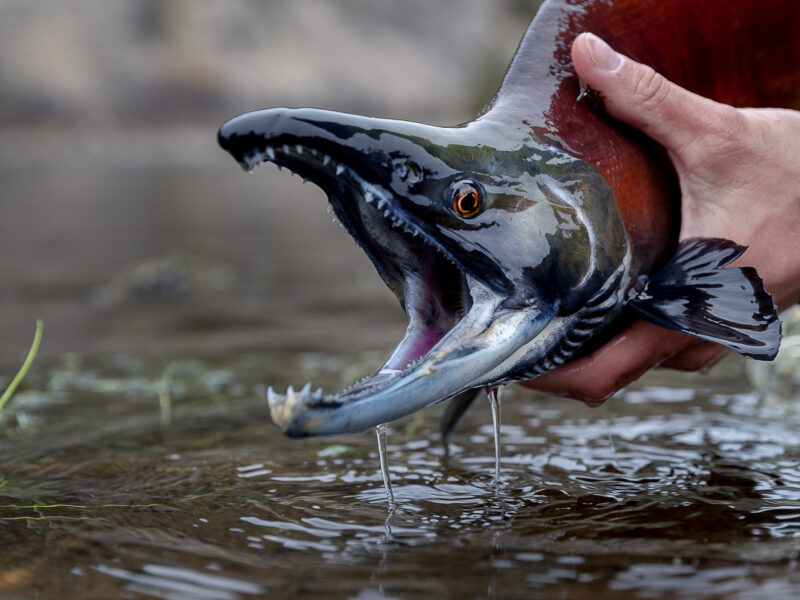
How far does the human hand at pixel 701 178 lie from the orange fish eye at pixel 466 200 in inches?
→ 22.0

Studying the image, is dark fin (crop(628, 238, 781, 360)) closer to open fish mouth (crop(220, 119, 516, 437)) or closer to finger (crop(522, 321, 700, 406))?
finger (crop(522, 321, 700, 406))

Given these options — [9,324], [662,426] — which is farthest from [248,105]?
[662,426]

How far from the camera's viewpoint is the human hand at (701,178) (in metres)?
2.69

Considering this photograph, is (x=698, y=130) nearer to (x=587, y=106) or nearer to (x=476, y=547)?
(x=587, y=106)

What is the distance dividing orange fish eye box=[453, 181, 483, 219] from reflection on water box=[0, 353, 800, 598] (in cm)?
76

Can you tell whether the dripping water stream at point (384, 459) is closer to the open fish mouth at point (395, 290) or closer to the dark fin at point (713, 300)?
the open fish mouth at point (395, 290)

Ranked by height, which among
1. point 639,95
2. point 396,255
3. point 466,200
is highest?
point 639,95

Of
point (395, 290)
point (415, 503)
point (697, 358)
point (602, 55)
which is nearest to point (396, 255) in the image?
point (395, 290)

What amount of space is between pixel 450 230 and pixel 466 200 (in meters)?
0.08

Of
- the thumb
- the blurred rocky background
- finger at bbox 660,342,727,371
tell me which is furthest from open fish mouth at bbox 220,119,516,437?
the blurred rocky background

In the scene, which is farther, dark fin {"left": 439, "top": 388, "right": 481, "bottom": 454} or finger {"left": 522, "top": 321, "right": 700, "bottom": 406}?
dark fin {"left": 439, "top": 388, "right": 481, "bottom": 454}

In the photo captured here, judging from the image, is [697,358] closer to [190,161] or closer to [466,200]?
[466,200]

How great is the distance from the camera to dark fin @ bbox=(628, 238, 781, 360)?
2479mm

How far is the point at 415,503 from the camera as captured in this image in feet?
8.54
